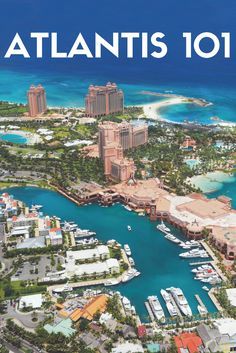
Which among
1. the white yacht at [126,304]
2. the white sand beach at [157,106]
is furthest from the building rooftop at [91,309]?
the white sand beach at [157,106]

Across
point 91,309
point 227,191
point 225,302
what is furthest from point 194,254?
point 227,191

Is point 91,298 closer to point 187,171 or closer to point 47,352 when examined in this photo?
point 47,352

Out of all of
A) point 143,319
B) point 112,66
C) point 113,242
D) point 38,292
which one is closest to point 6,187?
point 113,242

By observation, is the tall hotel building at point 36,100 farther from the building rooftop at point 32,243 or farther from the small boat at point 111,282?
the small boat at point 111,282

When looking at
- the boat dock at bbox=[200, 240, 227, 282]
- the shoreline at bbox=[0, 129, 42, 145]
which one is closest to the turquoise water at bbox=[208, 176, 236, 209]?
the boat dock at bbox=[200, 240, 227, 282]

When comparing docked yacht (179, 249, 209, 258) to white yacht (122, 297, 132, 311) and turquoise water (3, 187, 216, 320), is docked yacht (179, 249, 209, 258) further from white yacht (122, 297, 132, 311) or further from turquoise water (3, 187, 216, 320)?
white yacht (122, 297, 132, 311)

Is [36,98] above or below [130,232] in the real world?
above
